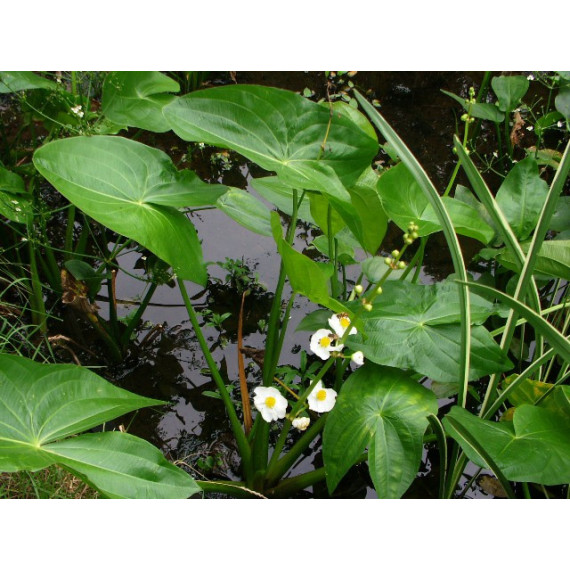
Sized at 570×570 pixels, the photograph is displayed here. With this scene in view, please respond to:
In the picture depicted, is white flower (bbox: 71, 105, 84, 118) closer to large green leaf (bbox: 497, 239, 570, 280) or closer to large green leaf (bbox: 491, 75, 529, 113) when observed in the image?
large green leaf (bbox: 497, 239, 570, 280)

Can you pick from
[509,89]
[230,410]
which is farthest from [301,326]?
[509,89]

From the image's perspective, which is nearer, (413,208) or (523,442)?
(523,442)

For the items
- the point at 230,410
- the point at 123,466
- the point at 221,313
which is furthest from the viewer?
the point at 221,313

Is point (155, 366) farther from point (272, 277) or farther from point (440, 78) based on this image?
point (440, 78)

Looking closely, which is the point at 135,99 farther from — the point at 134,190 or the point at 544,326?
the point at 544,326

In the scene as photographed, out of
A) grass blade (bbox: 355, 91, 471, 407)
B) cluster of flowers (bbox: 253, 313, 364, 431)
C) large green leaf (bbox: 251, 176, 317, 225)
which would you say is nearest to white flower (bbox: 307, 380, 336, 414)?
cluster of flowers (bbox: 253, 313, 364, 431)

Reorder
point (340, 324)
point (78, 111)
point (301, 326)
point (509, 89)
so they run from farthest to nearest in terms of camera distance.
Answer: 1. point (509, 89)
2. point (78, 111)
3. point (301, 326)
4. point (340, 324)

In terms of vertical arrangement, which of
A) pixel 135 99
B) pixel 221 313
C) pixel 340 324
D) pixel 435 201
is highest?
pixel 135 99
